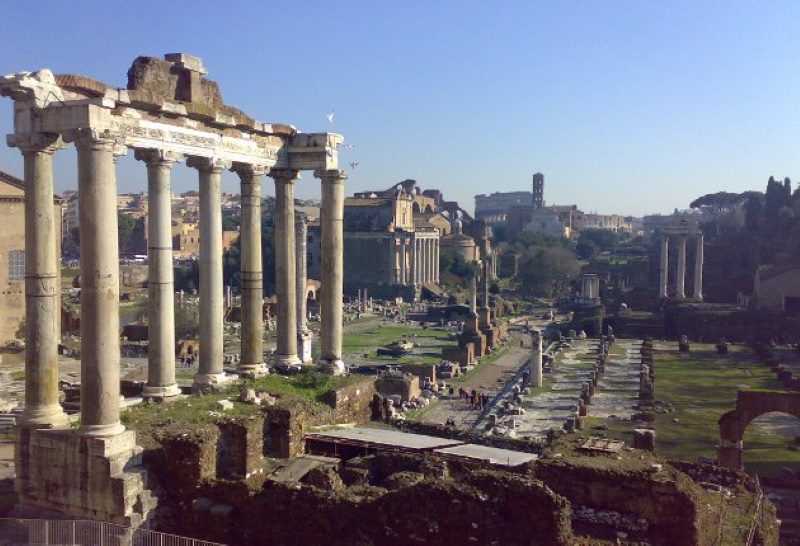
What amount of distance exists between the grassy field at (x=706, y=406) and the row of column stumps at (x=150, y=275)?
1264cm

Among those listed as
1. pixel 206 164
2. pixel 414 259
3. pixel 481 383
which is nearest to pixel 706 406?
pixel 481 383

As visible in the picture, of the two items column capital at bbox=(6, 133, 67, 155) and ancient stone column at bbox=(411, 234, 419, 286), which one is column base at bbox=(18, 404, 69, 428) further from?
ancient stone column at bbox=(411, 234, 419, 286)

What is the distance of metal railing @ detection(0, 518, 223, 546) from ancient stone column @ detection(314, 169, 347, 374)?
6861mm

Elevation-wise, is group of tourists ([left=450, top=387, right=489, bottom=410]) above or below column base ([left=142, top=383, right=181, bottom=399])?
below

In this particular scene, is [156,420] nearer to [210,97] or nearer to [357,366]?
[210,97]

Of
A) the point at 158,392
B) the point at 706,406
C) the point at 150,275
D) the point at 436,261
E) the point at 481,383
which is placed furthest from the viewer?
the point at 436,261

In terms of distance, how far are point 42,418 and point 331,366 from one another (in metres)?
6.60

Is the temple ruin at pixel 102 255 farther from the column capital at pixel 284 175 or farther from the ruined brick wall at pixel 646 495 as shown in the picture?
the ruined brick wall at pixel 646 495

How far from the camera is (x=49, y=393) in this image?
37.7 feet

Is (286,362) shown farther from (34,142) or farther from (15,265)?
(15,265)

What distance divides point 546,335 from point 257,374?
4533cm

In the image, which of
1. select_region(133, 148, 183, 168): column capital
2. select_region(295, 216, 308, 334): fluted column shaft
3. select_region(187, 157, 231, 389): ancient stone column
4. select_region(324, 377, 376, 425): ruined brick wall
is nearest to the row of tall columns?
select_region(295, 216, 308, 334): fluted column shaft

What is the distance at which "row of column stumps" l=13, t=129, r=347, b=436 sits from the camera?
1079cm

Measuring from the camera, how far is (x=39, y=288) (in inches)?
448
